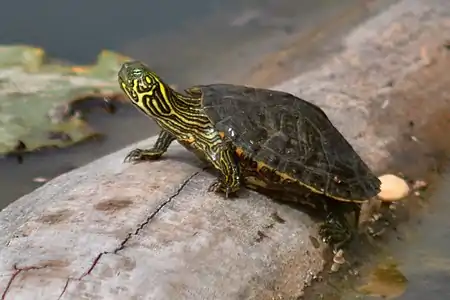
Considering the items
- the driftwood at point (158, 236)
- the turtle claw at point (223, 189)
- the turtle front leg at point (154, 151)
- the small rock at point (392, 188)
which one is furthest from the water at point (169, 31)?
the turtle claw at point (223, 189)

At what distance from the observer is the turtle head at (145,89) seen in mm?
3020

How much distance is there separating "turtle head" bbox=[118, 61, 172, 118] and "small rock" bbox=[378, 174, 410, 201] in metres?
0.97

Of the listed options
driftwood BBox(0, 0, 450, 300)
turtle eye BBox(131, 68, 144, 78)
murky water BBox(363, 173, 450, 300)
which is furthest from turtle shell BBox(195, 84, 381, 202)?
murky water BBox(363, 173, 450, 300)

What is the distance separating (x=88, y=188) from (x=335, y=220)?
860 millimetres

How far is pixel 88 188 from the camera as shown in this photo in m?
2.68

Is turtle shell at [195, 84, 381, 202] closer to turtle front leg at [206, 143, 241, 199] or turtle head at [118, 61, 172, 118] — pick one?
turtle front leg at [206, 143, 241, 199]

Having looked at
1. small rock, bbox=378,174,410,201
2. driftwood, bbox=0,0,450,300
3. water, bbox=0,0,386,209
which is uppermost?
driftwood, bbox=0,0,450,300

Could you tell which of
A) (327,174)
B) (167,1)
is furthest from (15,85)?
(327,174)

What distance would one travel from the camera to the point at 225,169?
2822 millimetres

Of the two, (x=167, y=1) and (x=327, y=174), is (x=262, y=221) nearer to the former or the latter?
(x=327, y=174)

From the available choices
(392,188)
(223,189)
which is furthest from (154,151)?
(392,188)

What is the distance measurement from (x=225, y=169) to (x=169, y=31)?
3.18m

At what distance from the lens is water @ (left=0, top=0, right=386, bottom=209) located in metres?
5.34

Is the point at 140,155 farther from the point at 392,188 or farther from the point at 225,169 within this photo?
the point at 392,188
